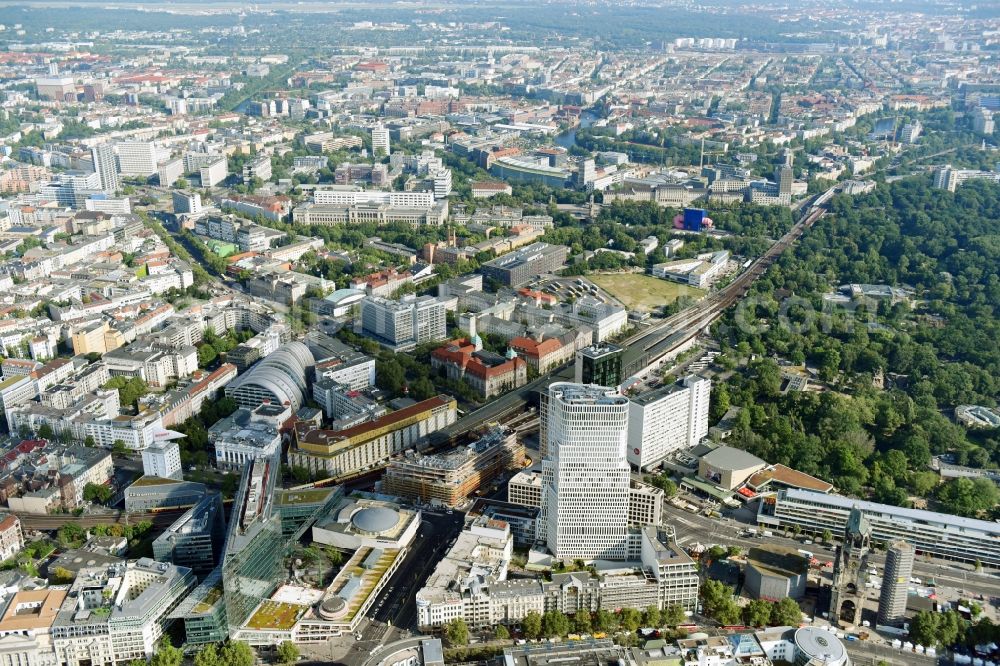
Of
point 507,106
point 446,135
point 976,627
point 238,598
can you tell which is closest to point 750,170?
point 446,135

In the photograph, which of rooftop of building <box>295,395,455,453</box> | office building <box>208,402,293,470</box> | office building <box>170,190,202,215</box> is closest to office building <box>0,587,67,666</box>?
office building <box>208,402,293,470</box>

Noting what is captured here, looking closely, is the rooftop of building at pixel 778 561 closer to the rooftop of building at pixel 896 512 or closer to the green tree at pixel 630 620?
the rooftop of building at pixel 896 512

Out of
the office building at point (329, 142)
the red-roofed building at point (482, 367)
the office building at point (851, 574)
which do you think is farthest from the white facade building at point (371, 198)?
the office building at point (851, 574)

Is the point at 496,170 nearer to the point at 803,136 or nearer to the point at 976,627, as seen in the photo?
the point at 803,136

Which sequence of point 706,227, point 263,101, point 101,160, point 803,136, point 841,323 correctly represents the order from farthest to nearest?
point 263,101 < point 803,136 < point 101,160 < point 706,227 < point 841,323

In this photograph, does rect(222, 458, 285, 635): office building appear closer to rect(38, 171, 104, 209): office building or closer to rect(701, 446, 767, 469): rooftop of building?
rect(701, 446, 767, 469): rooftop of building
